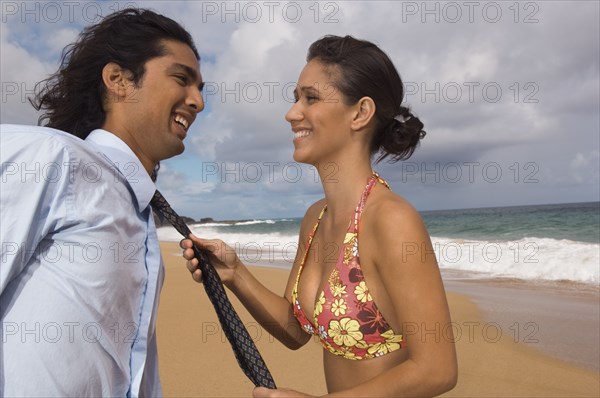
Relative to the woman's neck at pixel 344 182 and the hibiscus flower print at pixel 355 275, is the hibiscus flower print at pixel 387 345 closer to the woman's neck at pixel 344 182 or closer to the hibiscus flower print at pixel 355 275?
the hibiscus flower print at pixel 355 275

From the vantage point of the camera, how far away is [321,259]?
231 cm

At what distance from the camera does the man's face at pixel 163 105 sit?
2139mm

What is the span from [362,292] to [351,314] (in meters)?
0.10

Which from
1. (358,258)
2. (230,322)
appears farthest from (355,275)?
(230,322)

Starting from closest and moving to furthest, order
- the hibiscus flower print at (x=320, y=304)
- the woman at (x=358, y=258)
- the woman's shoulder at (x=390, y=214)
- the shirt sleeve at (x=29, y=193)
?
the shirt sleeve at (x=29, y=193)
the woman at (x=358, y=258)
the woman's shoulder at (x=390, y=214)
the hibiscus flower print at (x=320, y=304)

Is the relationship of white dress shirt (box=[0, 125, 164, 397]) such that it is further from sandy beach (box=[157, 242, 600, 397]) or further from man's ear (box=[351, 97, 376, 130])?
sandy beach (box=[157, 242, 600, 397])

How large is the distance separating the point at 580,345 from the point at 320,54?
5058 millimetres

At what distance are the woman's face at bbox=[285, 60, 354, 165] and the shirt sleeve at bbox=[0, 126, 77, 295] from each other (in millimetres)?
982

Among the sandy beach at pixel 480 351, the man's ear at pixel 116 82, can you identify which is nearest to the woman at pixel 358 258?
the man's ear at pixel 116 82

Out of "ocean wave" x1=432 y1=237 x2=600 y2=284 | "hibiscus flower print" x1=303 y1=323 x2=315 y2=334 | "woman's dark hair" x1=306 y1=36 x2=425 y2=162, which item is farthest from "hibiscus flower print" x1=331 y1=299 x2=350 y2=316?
"ocean wave" x1=432 y1=237 x2=600 y2=284

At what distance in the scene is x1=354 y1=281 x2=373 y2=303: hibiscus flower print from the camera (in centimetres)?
193

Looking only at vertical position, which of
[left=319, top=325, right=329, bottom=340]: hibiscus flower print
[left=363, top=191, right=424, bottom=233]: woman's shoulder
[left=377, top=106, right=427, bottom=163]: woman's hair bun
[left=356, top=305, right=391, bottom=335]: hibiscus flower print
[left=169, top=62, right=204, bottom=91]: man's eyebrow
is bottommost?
[left=319, top=325, right=329, bottom=340]: hibiscus flower print

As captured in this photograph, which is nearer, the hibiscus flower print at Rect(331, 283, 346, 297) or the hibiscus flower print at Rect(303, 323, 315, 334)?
the hibiscus flower print at Rect(331, 283, 346, 297)

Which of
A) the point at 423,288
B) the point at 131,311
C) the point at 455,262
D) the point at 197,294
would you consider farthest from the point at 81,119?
the point at 455,262
